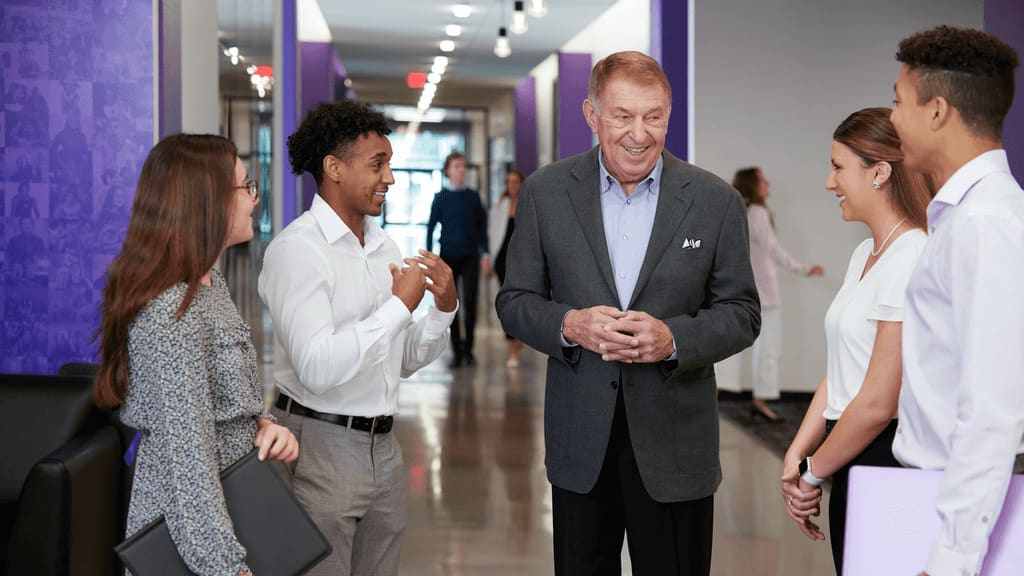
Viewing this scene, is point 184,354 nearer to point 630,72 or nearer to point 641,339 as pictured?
point 641,339

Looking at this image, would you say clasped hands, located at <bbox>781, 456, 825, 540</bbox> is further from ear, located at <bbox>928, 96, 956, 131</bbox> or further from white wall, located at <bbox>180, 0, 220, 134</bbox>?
white wall, located at <bbox>180, 0, 220, 134</bbox>

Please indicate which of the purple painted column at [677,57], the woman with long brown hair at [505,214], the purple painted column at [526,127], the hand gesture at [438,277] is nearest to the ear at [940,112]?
the hand gesture at [438,277]

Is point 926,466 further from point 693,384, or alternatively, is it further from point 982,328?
point 693,384

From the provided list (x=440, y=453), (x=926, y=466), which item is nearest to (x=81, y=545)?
(x=926, y=466)

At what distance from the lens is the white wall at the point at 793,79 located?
850 centimetres

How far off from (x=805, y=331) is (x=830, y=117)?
1698 mm

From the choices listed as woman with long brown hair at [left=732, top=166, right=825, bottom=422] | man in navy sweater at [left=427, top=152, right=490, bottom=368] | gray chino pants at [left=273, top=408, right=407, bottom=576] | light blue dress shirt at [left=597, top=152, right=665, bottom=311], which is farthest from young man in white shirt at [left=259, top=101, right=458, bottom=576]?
man in navy sweater at [left=427, top=152, right=490, bottom=368]

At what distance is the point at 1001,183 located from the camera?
67.4 inches

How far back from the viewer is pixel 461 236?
1013cm

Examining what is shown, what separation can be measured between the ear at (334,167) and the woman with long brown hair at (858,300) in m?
1.18

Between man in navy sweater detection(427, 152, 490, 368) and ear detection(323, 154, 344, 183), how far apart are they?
7.15 meters

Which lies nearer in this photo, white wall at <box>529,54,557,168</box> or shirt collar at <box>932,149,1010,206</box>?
shirt collar at <box>932,149,1010,206</box>

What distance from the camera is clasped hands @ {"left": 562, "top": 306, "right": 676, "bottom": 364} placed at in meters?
2.35

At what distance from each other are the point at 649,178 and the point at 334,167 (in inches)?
30.5
